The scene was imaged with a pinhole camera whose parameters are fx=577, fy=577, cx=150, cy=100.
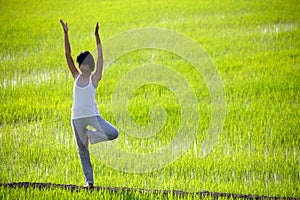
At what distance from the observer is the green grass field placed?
5.12m

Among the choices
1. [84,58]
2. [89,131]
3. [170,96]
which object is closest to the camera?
[84,58]

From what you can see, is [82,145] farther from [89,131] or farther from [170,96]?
[170,96]

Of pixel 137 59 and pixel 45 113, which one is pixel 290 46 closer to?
pixel 137 59

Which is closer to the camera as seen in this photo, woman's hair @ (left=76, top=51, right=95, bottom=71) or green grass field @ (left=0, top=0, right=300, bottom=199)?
woman's hair @ (left=76, top=51, right=95, bottom=71)

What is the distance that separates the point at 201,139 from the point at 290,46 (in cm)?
426

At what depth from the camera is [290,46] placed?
966cm

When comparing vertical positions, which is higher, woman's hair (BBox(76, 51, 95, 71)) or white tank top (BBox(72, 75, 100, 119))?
woman's hair (BBox(76, 51, 95, 71))

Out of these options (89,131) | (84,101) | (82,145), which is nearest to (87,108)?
(84,101)

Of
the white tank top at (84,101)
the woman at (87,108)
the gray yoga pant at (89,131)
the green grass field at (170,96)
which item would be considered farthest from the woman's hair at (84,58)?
the green grass field at (170,96)

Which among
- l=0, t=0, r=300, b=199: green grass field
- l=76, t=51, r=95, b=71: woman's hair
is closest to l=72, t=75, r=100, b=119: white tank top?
Result: l=76, t=51, r=95, b=71: woman's hair

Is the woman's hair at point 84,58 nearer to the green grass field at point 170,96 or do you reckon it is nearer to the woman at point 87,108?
the woman at point 87,108

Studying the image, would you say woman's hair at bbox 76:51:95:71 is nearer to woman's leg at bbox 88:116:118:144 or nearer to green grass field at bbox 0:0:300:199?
woman's leg at bbox 88:116:118:144

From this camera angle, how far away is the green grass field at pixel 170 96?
5.12 m

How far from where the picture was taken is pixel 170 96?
24.6 feet
